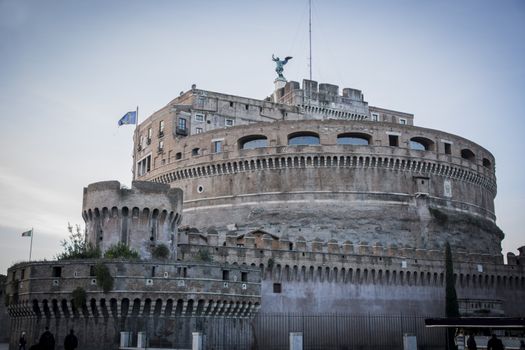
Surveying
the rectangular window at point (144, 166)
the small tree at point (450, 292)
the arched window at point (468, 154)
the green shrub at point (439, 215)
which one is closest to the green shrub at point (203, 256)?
the small tree at point (450, 292)

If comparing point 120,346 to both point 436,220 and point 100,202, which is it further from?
point 436,220

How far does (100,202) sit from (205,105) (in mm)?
25960

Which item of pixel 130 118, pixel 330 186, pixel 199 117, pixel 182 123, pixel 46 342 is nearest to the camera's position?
pixel 46 342

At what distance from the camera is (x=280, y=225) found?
Result: 51.1 m

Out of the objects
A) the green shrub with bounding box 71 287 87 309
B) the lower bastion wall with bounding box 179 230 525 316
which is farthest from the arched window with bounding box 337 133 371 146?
the green shrub with bounding box 71 287 87 309

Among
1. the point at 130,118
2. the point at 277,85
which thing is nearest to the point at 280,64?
the point at 277,85

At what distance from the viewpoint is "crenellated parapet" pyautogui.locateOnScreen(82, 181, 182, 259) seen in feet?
118

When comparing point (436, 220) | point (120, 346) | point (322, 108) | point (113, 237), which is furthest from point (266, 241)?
point (322, 108)

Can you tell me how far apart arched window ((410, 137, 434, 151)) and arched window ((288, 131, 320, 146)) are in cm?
820

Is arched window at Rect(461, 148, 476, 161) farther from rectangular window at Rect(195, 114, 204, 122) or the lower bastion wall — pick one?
rectangular window at Rect(195, 114, 204, 122)

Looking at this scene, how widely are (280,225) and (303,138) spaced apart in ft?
25.4

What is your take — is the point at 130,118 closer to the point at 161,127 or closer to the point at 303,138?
the point at 303,138

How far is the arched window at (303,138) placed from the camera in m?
54.0

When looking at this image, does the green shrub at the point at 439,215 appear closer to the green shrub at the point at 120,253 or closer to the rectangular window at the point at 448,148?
the rectangular window at the point at 448,148
